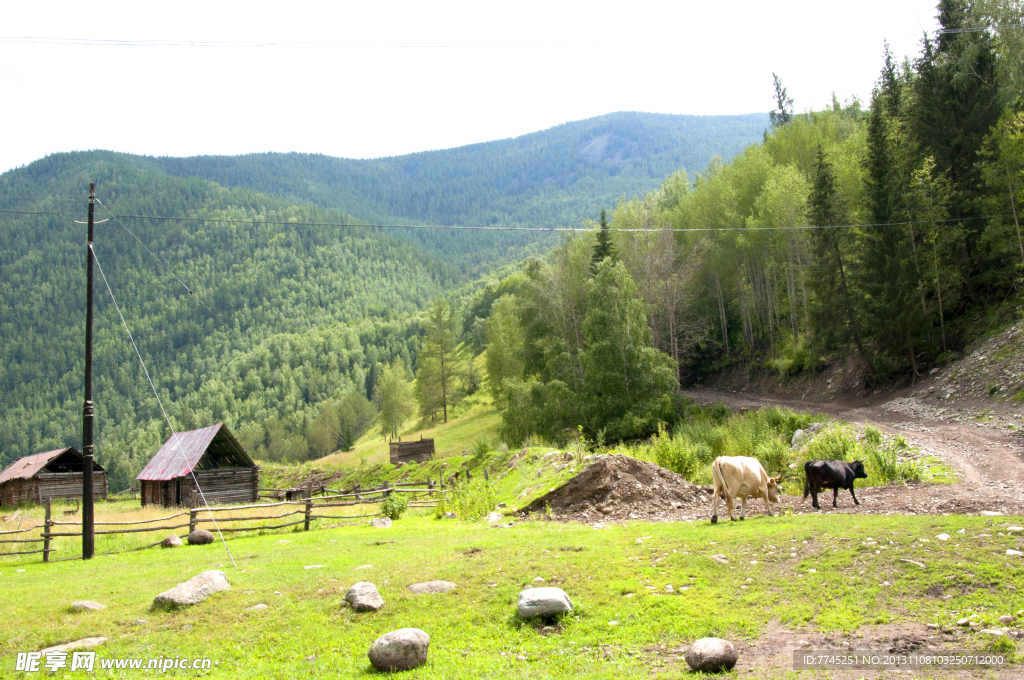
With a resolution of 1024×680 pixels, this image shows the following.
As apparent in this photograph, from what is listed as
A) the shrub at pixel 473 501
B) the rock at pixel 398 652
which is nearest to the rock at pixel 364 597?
the rock at pixel 398 652

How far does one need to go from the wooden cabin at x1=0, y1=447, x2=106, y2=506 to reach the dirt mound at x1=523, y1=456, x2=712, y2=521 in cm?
4517

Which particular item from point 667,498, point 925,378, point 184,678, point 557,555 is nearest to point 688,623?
point 557,555

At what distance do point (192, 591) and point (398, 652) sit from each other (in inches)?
186

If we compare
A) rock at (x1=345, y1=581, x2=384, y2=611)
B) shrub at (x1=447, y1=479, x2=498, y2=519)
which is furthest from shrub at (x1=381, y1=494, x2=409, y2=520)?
rock at (x1=345, y1=581, x2=384, y2=611)

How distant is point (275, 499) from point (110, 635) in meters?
33.7

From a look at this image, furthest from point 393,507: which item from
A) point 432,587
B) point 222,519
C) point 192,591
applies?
point 432,587

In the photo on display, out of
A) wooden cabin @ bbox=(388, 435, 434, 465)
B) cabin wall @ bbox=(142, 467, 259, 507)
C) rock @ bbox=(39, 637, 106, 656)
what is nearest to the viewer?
rock @ bbox=(39, 637, 106, 656)

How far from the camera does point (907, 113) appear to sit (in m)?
34.9

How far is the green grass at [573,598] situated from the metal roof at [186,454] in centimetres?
2559

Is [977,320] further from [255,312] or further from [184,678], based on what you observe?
[255,312]

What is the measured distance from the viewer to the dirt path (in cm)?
1193

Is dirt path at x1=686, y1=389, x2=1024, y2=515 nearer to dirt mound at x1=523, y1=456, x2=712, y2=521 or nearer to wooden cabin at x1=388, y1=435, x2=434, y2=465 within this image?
dirt mound at x1=523, y1=456, x2=712, y2=521

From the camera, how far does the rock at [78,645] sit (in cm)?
796

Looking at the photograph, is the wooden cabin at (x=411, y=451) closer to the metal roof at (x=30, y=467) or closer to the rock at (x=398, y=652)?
the metal roof at (x=30, y=467)
